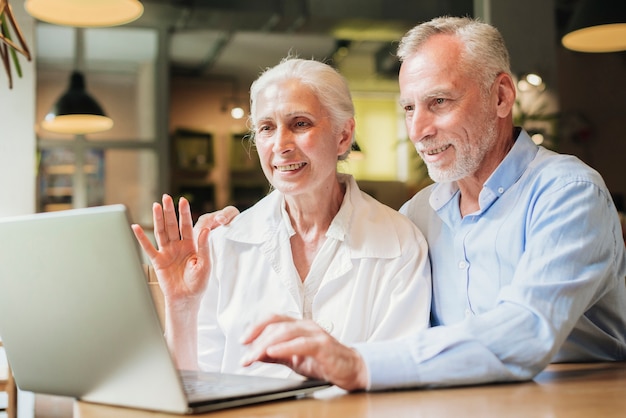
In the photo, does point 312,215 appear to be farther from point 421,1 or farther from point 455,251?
point 421,1

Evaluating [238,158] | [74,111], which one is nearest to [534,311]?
[74,111]

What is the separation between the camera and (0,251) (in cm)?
106

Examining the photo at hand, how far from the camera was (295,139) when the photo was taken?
1921 mm

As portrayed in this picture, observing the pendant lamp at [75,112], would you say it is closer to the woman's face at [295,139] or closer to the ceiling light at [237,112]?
the ceiling light at [237,112]

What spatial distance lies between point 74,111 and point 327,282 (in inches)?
162

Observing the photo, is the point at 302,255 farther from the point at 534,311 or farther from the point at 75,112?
the point at 75,112

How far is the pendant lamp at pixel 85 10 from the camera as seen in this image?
325cm

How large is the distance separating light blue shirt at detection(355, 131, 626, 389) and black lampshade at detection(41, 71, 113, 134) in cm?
393

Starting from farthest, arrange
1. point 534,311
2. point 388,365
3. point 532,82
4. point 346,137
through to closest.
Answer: point 532,82 → point 346,137 → point 534,311 → point 388,365

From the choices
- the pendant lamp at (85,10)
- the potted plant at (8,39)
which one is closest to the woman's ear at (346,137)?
the potted plant at (8,39)

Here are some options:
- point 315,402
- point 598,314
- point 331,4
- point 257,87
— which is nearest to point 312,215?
point 257,87

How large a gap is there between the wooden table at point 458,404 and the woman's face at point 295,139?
847mm

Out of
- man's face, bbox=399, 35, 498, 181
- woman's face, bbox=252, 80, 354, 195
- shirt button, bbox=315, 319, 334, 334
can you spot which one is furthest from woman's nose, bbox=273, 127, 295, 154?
shirt button, bbox=315, 319, 334, 334

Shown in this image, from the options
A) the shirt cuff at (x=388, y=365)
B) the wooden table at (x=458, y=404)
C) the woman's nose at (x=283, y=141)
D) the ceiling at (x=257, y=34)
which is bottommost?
the wooden table at (x=458, y=404)
